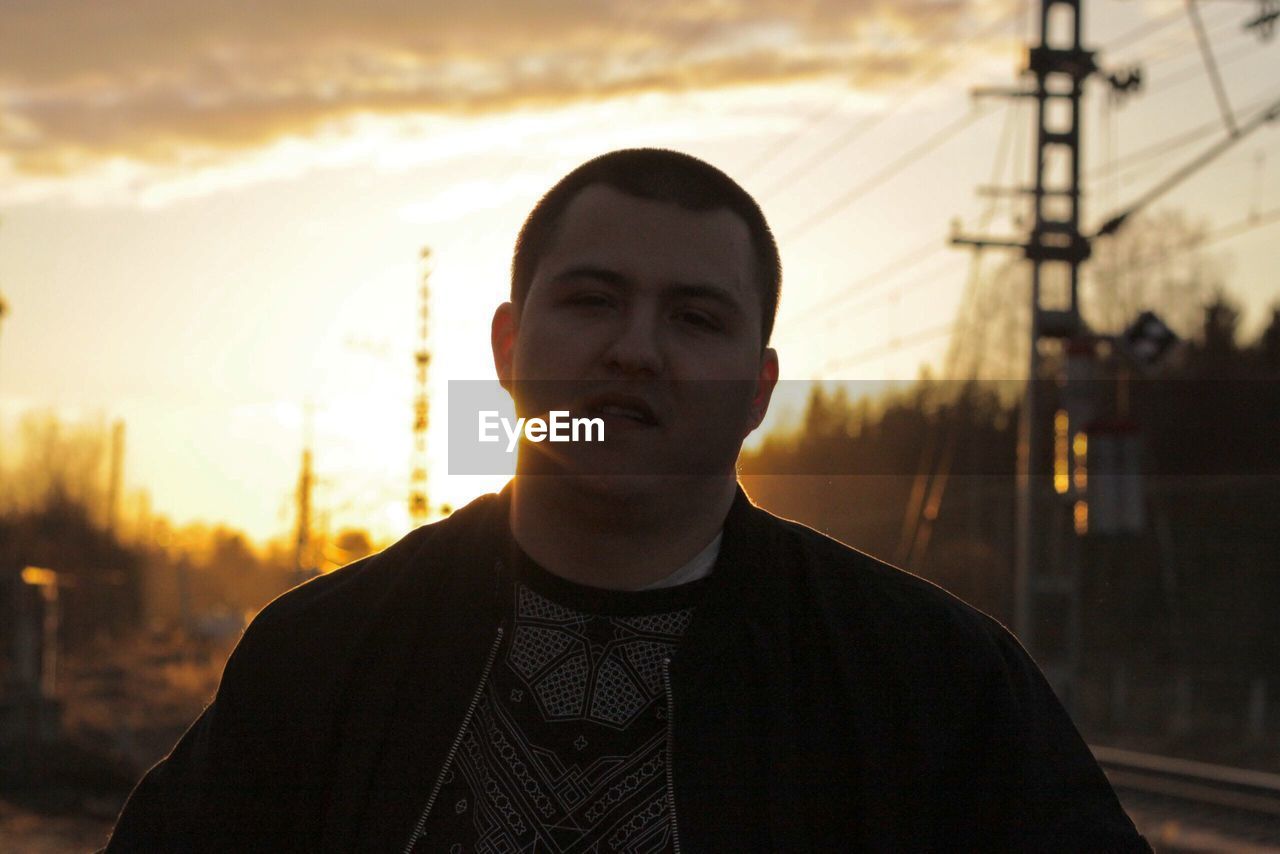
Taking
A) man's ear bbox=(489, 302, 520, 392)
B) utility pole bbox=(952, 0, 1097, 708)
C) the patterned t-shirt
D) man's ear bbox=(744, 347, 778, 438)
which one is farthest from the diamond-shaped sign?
the patterned t-shirt

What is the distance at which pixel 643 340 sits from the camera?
2227mm

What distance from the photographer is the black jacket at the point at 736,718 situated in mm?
2127

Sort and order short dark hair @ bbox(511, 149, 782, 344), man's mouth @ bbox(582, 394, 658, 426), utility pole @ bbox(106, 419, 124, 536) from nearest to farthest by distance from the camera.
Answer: man's mouth @ bbox(582, 394, 658, 426)
short dark hair @ bbox(511, 149, 782, 344)
utility pole @ bbox(106, 419, 124, 536)

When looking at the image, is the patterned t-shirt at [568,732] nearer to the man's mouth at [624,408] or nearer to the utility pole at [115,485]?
the man's mouth at [624,408]

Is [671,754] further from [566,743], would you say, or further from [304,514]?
[304,514]

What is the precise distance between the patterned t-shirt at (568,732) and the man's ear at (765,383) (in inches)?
12.5

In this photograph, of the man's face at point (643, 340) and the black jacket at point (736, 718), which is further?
the man's face at point (643, 340)

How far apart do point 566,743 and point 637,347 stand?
0.61m

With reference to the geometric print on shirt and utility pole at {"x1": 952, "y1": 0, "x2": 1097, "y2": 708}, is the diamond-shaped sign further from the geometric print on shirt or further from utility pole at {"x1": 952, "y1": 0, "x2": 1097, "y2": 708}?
the geometric print on shirt

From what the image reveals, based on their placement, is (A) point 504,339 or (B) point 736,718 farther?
(A) point 504,339

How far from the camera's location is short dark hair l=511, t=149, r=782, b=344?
234 centimetres

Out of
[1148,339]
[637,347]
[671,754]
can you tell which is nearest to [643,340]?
[637,347]

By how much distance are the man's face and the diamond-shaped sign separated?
52.3 ft

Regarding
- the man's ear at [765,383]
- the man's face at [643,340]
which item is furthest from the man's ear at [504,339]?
the man's ear at [765,383]
